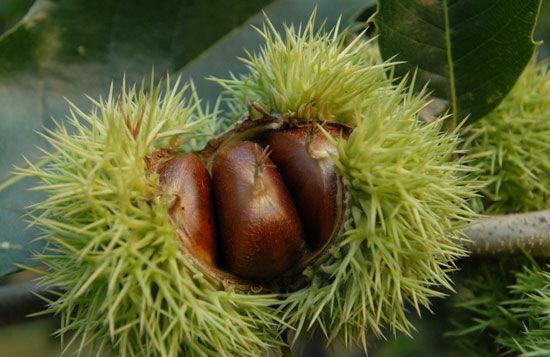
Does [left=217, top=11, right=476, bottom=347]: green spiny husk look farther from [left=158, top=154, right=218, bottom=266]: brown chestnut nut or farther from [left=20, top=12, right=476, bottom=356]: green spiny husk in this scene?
[left=158, top=154, right=218, bottom=266]: brown chestnut nut

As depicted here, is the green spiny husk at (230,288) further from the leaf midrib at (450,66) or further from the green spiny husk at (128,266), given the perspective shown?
the leaf midrib at (450,66)

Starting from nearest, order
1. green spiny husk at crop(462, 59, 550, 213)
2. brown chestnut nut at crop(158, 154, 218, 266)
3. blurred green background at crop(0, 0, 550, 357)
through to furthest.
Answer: brown chestnut nut at crop(158, 154, 218, 266) → green spiny husk at crop(462, 59, 550, 213) → blurred green background at crop(0, 0, 550, 357)

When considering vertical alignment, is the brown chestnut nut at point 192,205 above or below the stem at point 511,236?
above

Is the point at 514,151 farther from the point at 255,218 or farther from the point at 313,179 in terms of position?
the point at 255,218

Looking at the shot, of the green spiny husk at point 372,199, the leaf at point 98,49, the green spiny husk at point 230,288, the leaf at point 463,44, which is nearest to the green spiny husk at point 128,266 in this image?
the green spiny husk at point 230,288

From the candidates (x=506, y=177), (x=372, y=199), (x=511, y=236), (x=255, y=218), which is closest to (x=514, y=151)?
(x=506, y=177)

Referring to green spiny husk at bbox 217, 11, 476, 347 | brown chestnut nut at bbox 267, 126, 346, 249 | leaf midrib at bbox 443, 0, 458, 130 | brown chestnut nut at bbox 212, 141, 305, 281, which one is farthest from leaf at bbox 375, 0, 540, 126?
brown chestnut nut at bbox 212, 141, 305, 281
